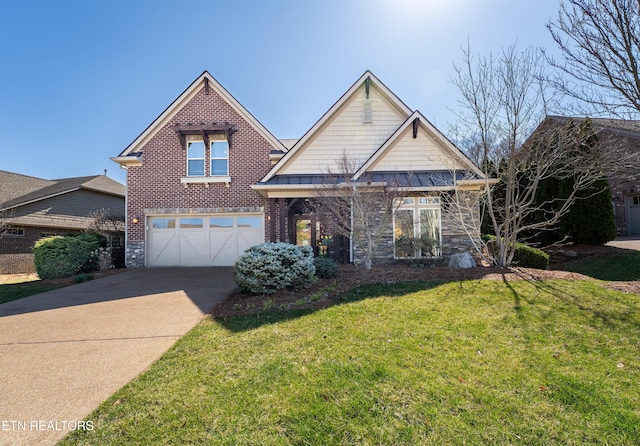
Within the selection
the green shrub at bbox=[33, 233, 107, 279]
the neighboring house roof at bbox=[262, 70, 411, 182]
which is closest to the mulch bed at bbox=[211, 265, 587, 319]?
the neighboring house roof at bbox=[262, 70, 411, 182]

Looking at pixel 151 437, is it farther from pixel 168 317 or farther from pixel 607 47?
pixel 607 47

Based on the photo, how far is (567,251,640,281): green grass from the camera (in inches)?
349

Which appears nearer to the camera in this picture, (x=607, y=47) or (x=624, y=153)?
(x=607, y=47)

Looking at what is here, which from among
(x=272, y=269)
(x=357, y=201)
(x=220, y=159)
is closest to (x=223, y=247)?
(x=220, y=159)

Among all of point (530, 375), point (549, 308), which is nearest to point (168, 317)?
point (530, 375)

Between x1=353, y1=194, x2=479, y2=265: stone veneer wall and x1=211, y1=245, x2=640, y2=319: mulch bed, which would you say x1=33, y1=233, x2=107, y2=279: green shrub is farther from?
x1=353, y1=194, x2=479, y2=265: stone veneer wall

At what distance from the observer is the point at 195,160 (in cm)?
1309

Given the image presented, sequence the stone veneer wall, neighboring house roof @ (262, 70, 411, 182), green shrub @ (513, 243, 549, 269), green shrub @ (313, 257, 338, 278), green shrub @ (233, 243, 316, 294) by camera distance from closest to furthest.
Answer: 1. green shrub @ (233, 243, 316, 294)
2. green shrub @ (313, 257, 338, 278)
3. green shrub @ (513, 243, 549, 269)
4. the stone veneer wall
5. neighboring house roof @ (262, 70, 411, 182)

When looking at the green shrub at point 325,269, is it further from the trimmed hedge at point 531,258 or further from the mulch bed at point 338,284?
the trimmed hedge at point 531,258

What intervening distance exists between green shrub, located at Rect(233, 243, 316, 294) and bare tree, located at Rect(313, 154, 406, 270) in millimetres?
2033

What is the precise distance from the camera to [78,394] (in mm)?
3191

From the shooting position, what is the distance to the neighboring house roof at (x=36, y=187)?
59.0ft

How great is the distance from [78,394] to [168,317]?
103 inches

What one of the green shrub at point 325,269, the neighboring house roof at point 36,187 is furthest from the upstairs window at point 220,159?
the neighboring house roof at point 36,187
